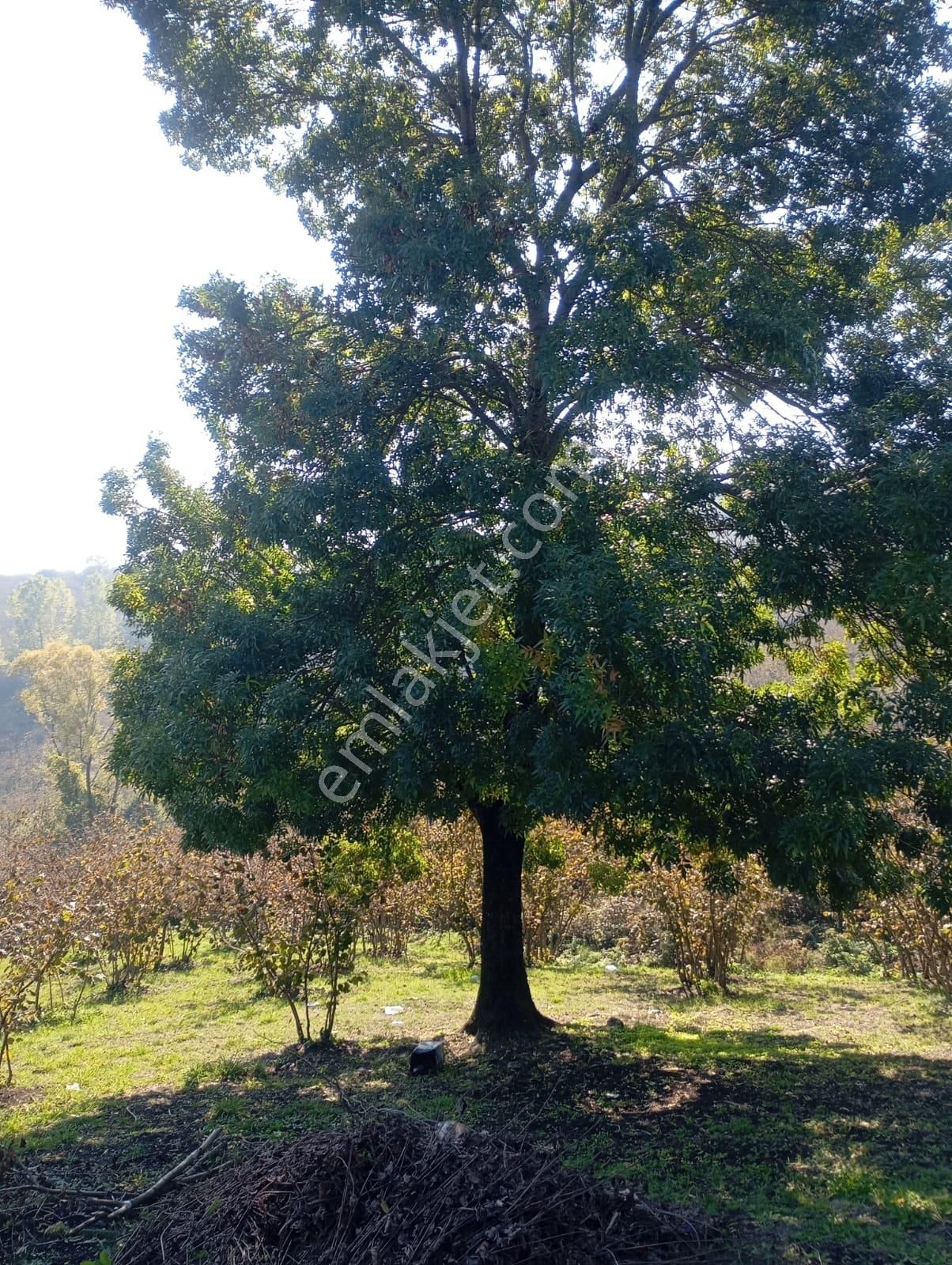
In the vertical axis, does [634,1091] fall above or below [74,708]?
below

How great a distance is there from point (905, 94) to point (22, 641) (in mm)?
65395

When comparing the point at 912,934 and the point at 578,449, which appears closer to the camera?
the point at 578,449

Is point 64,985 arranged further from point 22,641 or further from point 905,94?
point 22,641

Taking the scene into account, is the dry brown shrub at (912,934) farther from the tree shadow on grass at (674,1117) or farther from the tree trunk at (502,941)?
the tree trunk at (502,941)

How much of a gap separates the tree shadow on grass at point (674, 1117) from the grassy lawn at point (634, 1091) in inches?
0.7

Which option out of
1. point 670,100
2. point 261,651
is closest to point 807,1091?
point 261,651

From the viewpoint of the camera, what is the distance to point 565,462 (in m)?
6.63

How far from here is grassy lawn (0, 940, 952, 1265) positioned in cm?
437

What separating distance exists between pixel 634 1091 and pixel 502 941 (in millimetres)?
1802

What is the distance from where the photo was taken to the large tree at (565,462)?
5.08 meters

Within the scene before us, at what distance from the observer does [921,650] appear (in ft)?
19.0

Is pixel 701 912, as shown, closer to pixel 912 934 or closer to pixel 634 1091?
pixel 912 934

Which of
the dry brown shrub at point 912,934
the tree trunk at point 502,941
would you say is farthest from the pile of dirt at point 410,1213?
the dry brown shrub at point 912,934

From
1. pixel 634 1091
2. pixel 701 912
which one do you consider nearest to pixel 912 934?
pixel 701 912
